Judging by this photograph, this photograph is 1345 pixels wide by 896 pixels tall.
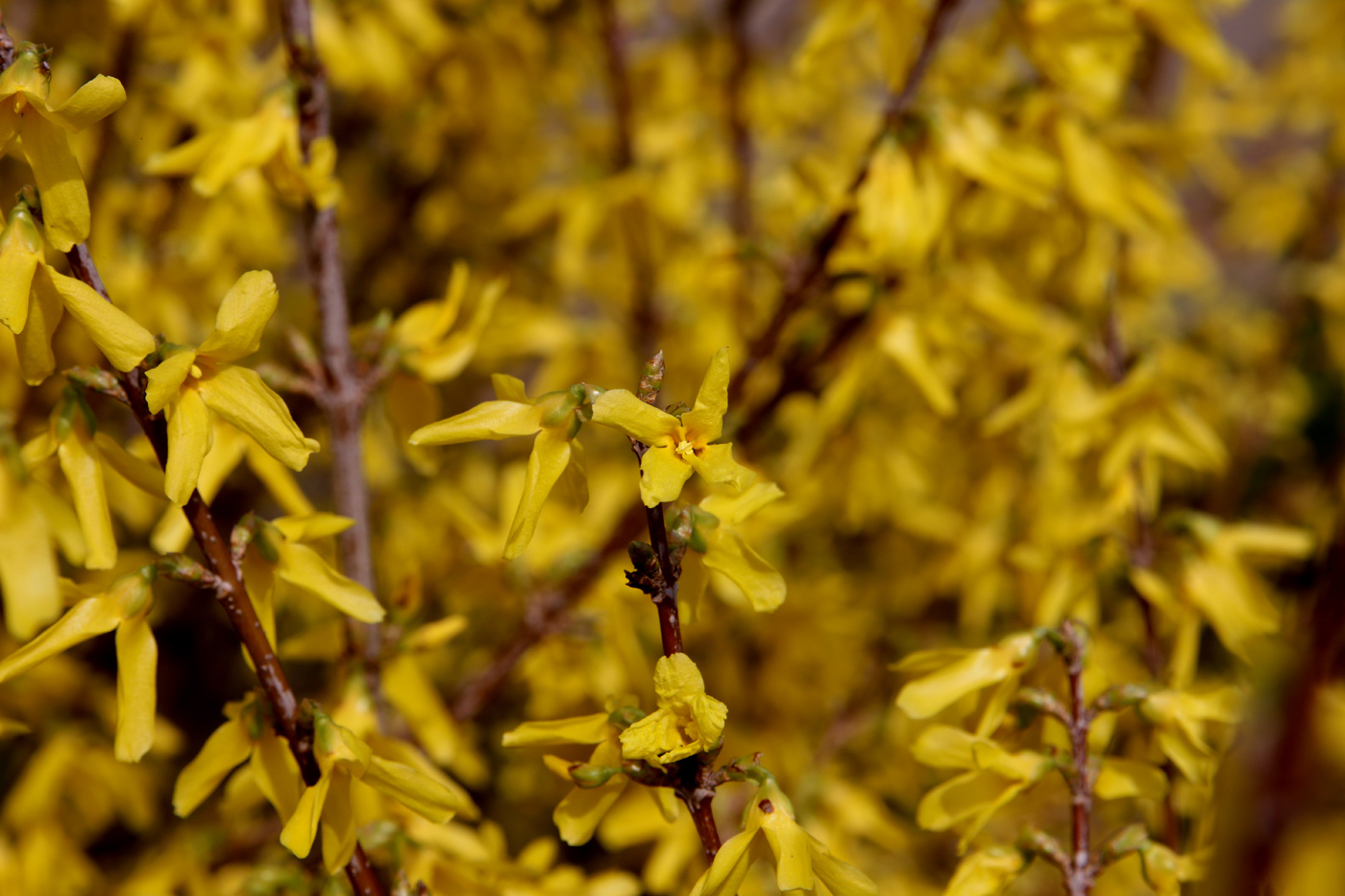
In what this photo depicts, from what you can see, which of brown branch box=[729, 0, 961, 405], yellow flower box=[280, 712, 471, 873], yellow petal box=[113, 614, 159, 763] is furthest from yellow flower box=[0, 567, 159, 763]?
brown branch box=[729, 0, 961, 405]

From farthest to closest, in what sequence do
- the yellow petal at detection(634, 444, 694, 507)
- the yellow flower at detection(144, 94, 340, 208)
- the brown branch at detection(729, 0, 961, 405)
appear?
the brown branch at detection(729, 0, 961, 405)
the yellow flower at detection(144, 94, 340, 208)
the yellow petal at detection(634, 444, 694, 507)

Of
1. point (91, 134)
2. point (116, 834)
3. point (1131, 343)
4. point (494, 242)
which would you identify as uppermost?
point (91, 134)

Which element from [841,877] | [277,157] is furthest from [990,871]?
[277,157]

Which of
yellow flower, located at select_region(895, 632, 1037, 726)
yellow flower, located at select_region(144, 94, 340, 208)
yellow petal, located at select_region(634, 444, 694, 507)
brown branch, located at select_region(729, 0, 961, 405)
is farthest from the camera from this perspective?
brown branch, located at select_region(729, 0, 961, 405)

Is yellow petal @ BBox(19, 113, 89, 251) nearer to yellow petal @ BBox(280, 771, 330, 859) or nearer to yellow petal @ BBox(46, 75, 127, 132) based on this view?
yellow petal @ BBox(46, 75, 127, 132)

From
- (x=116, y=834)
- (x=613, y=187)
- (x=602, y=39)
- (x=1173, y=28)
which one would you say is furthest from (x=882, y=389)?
(x=116, y=834)

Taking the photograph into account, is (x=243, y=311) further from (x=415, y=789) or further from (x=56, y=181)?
(x=415, y=789)

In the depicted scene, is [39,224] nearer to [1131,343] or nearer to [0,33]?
[0,33]

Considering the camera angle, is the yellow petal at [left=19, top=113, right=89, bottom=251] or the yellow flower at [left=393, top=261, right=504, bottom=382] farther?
the yellow flower at [left=393, top=261, right=504, bottom=382]

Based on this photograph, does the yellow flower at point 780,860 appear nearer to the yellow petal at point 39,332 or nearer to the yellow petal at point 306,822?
the yellow petal at point 306,822
